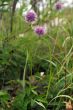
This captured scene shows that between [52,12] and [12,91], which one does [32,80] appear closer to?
[12,91]

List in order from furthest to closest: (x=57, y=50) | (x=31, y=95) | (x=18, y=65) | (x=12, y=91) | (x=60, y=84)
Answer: (x=57, y=50) → (x=18, y=65) → (x=12, y=91) → (x=60, y=84) → (x=31, y=95)

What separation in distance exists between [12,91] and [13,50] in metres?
0.29

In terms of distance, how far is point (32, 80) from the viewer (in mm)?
2223

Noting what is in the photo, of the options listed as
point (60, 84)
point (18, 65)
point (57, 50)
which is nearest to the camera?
point (60, 84)

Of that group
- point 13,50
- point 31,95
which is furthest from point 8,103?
point 13,50

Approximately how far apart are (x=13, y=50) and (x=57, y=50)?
0.59 m

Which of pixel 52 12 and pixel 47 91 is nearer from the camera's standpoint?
pixel 47 91

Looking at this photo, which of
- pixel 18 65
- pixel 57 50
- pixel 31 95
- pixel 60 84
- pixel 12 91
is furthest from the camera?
pixel 57 50

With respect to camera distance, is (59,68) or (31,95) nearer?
(31,95)

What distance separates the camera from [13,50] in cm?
243

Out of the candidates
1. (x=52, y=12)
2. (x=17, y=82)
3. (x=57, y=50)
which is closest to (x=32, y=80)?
(x=17, y=82)

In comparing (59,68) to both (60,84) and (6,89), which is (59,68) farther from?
(6,89)

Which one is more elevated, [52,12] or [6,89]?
[52,12]

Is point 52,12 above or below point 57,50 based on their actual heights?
above
